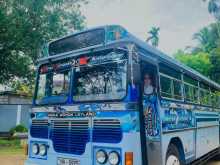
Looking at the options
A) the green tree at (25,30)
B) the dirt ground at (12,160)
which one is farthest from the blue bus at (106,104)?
the green tree at (25,30)

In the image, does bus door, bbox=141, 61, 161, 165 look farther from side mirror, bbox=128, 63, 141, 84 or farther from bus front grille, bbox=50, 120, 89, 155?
bus front grille, bbox=50, 120, 89, 155

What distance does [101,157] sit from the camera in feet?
17.6

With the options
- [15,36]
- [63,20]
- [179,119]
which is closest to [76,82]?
[179,119]

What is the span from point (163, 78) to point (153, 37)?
55.5 meters

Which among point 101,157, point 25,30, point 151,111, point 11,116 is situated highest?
point 25,30

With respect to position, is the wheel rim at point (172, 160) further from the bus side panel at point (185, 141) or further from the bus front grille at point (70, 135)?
the bus front grille at point (70, 135)

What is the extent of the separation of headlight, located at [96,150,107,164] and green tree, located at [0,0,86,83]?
39.0 ft

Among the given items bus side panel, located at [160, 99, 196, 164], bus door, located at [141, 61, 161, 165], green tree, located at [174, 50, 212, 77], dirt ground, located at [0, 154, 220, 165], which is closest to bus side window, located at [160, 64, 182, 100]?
bus side panel, located at [160, 99, 196, 164]

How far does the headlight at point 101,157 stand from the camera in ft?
17.5

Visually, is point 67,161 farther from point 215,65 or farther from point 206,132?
point 215,65

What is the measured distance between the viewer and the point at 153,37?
200 feet

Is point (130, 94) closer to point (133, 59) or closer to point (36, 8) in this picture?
point (133, 59)

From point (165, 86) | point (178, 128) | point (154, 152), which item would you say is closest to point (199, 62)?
point (178, 128)

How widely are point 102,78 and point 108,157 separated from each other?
4.54ft
